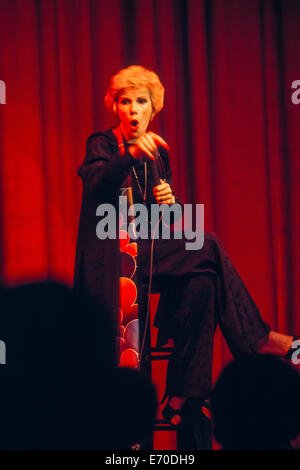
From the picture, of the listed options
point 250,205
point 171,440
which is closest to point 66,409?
point 171,440

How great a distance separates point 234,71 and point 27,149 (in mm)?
994

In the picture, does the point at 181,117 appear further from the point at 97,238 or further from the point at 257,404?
the point at 257,404

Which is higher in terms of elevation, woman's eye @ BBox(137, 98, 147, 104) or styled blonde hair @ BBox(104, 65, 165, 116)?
styled blonde hair @ BBox(104, 65, 165, 116)

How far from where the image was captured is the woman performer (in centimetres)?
149

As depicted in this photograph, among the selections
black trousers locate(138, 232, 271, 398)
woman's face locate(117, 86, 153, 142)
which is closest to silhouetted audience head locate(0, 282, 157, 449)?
black trousers locate(138, 232, 271, 398)

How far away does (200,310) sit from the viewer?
60.4 inches

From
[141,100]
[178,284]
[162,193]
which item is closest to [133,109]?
[141,100]

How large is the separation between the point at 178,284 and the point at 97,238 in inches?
10.7

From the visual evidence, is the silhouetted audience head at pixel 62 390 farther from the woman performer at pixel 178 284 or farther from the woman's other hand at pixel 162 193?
the woman's other hand at pixel 162 193

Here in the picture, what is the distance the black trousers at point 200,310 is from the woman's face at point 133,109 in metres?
0.41

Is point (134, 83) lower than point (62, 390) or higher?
higher

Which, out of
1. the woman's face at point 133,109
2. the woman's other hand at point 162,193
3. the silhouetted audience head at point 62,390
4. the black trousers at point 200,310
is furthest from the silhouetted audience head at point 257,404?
the woman's face at point 133,109

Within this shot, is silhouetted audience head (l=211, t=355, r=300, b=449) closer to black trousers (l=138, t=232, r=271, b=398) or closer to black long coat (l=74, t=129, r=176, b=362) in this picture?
black trousers (l=138, t=232, r=271, b=398)
